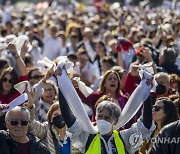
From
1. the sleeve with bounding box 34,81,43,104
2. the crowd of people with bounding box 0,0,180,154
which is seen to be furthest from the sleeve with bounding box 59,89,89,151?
the sleeve with bounding box 34,81,43,104

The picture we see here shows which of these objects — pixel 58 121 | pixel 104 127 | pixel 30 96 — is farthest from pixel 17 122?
pixel 58 121

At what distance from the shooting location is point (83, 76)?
44.5 ft

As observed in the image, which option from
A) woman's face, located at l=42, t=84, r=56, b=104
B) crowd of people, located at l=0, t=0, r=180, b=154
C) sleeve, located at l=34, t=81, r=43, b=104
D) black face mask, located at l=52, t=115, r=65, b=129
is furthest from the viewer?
woman's face, located at l=42, t=84, r=56, b=104

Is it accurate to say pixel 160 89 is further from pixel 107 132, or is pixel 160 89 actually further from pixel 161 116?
pixel 107 132

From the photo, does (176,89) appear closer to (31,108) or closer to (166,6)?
(31,108)

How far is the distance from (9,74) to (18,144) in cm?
296

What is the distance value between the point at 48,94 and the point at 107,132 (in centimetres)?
284

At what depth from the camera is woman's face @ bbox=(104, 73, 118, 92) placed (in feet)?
30.6

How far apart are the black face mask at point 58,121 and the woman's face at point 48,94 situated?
1.84 m

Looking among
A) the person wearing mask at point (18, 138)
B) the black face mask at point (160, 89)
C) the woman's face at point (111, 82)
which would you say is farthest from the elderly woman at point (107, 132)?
the woman's face at point (111, 82)

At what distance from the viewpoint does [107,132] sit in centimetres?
683

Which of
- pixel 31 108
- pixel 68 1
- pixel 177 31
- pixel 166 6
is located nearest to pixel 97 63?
pixel 177 31

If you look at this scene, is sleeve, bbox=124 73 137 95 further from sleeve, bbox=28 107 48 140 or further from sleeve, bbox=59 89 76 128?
sleeve, bbox=59 89 76 128

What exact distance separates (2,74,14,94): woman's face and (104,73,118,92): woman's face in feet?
3.71
